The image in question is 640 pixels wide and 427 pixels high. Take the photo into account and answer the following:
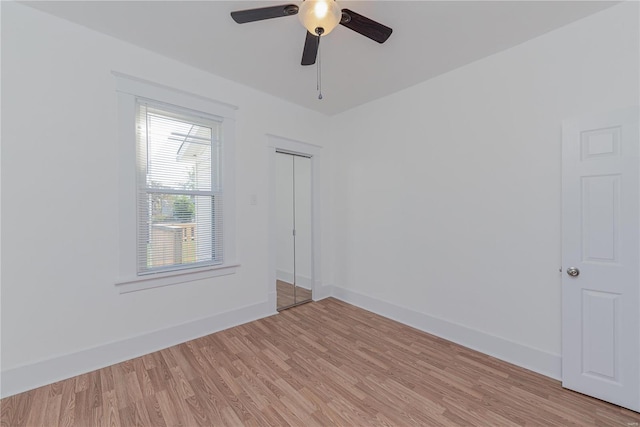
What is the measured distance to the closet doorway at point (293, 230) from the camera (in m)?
3.70

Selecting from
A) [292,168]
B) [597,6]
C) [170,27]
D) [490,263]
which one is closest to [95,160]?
[170,27]

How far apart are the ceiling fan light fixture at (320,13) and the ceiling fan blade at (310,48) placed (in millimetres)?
191

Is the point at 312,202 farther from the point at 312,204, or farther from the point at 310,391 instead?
the point at 310,391

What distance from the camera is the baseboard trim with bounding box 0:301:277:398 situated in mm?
1942

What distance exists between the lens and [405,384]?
2070 millimetres

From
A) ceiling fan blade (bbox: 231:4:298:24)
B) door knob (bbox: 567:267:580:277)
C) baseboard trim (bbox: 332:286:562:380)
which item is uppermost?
ceiling fan blade (bbox: 231:4:298:24)

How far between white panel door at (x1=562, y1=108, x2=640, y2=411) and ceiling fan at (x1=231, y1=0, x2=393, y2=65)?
1748mm

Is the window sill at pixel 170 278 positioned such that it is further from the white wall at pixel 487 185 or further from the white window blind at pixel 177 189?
the white wall at pixel 487 185

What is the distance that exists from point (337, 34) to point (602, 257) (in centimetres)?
270

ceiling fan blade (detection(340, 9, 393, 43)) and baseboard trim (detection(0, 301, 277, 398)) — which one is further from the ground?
ceiling fan blade (detection(340, 9, 393, 43))

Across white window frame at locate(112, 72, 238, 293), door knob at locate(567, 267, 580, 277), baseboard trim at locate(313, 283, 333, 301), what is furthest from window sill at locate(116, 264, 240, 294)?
door knob at locate(567, 267, 580, 277)

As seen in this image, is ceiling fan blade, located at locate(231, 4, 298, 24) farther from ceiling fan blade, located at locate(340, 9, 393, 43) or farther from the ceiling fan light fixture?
ceiling fan blade, located at locate(340, 9, 393, 43)

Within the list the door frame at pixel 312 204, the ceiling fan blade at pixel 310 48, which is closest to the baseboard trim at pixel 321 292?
the door frame at pixel 312 204

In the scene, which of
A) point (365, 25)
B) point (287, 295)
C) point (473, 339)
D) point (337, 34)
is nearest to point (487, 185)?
point (473, 339)
